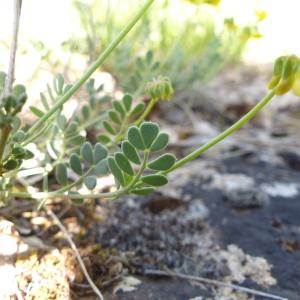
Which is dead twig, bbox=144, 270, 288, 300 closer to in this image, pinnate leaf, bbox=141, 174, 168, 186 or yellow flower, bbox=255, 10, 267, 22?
pinnate leaf, bbox=141, 174, 168, 186

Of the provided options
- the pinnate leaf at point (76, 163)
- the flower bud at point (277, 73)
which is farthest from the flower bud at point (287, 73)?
the pinnate leaf at point (76, 163)

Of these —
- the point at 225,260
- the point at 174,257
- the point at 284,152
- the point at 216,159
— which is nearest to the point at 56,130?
the point at 174,257

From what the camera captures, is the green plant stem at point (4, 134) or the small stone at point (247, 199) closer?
the green plant stem at point (4, 134)

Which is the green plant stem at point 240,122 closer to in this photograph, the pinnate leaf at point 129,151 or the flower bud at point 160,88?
the pinnate leaf at point 129,151

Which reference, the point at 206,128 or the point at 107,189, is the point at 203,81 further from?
the point at 107,189

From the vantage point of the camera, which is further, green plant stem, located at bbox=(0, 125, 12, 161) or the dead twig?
the dead twig

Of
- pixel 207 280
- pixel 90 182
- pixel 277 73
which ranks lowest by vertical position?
pixel 207 280

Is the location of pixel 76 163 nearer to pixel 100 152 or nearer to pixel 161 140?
pixel 100 152

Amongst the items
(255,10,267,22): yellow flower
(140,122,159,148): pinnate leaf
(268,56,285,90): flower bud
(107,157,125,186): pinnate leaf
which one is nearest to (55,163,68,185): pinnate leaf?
(107,157,125,186): pinnate leaf

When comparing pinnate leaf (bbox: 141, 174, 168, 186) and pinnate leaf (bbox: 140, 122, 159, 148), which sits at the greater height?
pinnate leaf (bbox: 140, 122, 159, 148)

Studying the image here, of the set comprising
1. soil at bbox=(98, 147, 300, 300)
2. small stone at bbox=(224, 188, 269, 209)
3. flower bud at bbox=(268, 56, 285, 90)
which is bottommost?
soil at bbox=(98, 147, 300, 300)

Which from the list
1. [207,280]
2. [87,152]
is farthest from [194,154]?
[207,280]
